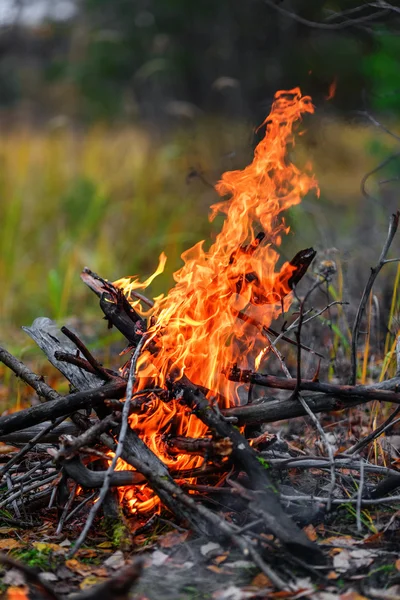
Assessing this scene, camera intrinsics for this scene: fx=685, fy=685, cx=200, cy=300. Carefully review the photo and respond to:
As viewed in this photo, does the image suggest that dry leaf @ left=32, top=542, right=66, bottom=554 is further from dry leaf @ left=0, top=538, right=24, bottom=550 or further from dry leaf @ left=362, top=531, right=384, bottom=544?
dry leaf @ left=362, top=531, right=384, bottom=544

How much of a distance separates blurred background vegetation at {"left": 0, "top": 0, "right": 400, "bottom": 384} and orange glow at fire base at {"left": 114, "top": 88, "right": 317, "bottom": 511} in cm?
82

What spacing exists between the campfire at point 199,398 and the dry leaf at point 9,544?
183mm

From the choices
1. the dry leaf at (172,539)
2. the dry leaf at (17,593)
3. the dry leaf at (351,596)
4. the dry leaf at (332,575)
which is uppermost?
the dry leaf at (351,596)

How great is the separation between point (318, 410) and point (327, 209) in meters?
6.08

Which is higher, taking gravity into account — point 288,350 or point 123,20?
point 123,20

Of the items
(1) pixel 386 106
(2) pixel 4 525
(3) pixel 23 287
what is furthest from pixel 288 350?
(1) pixel 386 106

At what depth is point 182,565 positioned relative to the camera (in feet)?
7.83

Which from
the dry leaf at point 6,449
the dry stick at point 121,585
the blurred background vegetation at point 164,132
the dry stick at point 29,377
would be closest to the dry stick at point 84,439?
the dry stick at point 29,377

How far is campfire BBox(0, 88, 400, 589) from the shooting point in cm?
250

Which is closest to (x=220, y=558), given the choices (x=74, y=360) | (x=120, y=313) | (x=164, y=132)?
(x=74, y=360)

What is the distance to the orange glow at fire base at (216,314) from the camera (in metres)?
2.77

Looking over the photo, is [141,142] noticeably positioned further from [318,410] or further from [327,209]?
[318,410]

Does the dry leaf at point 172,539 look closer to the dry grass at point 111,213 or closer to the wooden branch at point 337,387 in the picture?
the wooden branch at point 337,387

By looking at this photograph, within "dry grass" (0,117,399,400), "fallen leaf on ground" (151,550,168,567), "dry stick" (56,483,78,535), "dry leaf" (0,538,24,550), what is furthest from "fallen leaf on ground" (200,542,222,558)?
"dry grass" (0,117,399,400)
